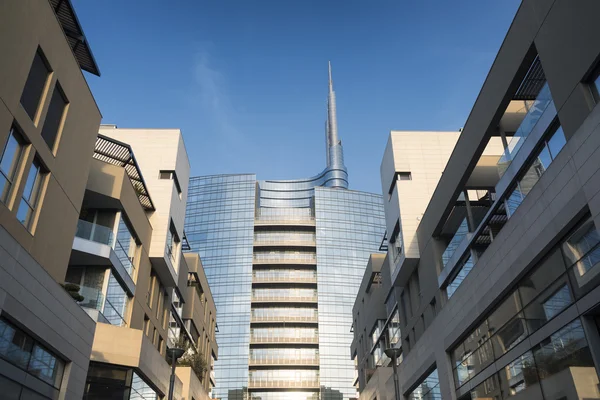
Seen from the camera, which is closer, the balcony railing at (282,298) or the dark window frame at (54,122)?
the dark window frame at (54,122)

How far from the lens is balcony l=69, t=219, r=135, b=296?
26047 millimetres

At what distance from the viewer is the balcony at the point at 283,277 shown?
107m

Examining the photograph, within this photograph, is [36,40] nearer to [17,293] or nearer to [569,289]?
[17,293]

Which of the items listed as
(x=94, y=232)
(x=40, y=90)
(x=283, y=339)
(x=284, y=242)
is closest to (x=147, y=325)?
(x=94, y=232)

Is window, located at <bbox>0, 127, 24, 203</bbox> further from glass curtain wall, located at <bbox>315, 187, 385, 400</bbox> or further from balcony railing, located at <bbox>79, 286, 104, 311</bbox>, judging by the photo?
glass curtain wall, located at <bbox>315, 187, 385, 400</bbox>

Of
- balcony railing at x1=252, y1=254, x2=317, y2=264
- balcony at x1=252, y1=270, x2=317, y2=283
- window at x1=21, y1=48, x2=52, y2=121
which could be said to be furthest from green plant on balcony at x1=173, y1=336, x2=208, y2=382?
balcony railing at x1=252, y1=254, x2=317, y2=264

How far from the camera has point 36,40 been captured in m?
19.0

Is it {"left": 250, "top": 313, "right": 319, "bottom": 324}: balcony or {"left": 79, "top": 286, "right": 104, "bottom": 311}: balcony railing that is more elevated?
{"left": 250, "top": 313, "right": 319, "bottom": 324}: balcony

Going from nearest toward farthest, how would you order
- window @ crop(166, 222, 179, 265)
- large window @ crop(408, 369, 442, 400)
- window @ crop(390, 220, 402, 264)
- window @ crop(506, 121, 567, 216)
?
window @ crop(506, 121, 567, 216), large window @ crop(408, 369, 442, 400), window @ crop(166, 222, 179, 265), window @ crop(390, 220, 402, 264)

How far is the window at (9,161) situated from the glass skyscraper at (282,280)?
269ft

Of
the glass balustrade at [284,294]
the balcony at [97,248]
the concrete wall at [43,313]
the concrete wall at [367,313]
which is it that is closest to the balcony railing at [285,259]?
the glass balustrade at [284,294]

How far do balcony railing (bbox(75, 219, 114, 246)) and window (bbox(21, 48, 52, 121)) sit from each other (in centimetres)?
791

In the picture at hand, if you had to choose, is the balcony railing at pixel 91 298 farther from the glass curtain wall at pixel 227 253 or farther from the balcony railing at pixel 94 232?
the glass curtain wall at pixel 227 253

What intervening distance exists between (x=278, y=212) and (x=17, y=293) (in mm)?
105532
